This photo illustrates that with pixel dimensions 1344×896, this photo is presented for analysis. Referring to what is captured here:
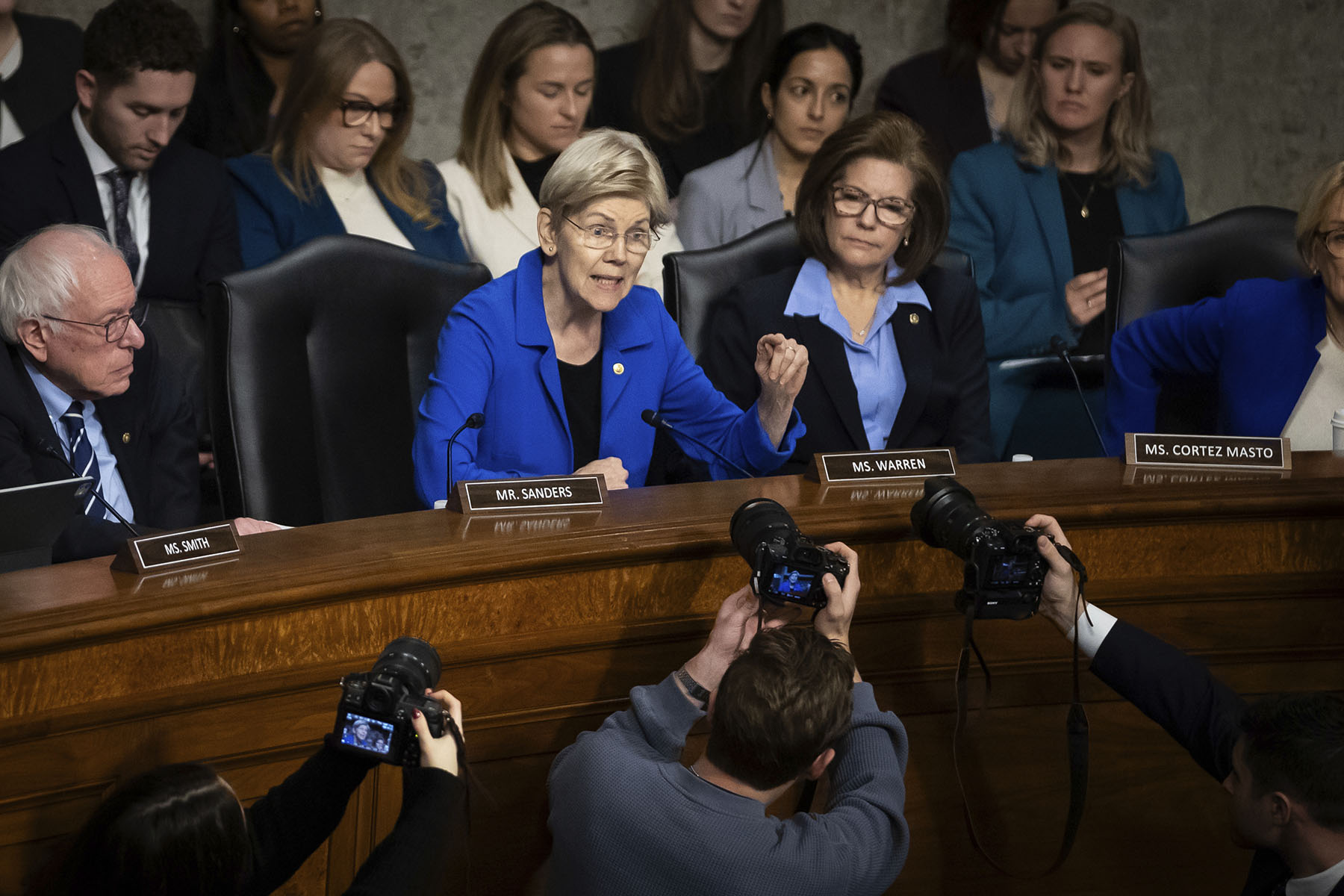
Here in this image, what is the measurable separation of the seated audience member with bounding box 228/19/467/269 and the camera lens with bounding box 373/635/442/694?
5.78 feet

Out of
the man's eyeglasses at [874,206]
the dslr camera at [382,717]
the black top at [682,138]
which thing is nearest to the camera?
the dslr camera at [382,717]

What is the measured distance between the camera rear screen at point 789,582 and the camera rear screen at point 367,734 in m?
0.42

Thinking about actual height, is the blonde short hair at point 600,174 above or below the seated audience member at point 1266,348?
above

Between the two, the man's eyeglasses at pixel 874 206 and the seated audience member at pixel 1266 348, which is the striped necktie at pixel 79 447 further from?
the seated audience member at pixel 1266 348

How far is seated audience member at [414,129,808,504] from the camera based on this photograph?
206 centimetres

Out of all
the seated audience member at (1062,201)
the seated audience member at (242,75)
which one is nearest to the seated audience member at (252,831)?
the seated audience member at (1062,201)

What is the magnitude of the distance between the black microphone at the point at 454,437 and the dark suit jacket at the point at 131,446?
17.0 inches

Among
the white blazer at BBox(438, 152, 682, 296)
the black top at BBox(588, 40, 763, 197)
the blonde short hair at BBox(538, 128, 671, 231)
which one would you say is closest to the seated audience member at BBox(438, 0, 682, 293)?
the white blazer at BBox(438, 152, 682, 296)

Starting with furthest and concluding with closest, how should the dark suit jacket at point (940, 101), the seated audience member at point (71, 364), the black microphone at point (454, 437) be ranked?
the dark suit jacket at point (940, 101)
the seated audience member at point (71, 364)
the black microphone at point (454, 437)

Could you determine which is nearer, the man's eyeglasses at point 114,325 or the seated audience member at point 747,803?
the seated audience member at point 747,803

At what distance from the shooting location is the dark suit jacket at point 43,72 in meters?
3.14

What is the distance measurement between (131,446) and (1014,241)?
2018mm

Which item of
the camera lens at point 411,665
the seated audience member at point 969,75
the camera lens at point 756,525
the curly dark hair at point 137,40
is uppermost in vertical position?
the curly dark hair at point 137,40

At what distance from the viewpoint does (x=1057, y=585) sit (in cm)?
149
